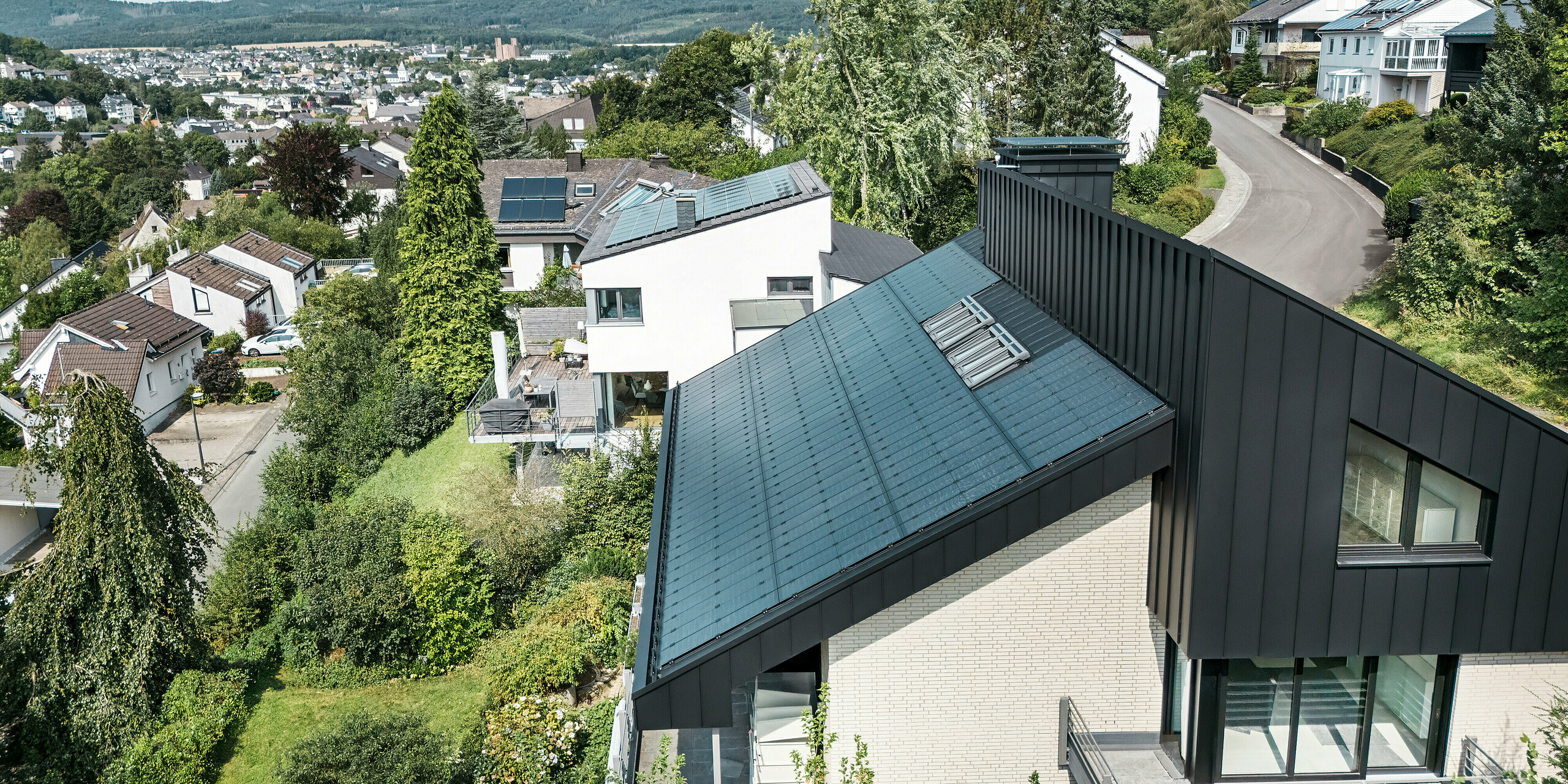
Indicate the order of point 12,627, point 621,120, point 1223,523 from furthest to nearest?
point 621,120 → point 12,627 → point 1223,523

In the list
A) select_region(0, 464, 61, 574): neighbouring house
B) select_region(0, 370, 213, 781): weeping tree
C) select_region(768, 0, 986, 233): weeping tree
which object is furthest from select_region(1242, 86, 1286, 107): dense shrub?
select_region(0, 370, 213, 781): weeping tree

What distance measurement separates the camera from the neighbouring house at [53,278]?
237ft

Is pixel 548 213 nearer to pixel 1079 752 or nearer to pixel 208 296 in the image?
pixel 208 296

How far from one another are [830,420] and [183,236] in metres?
83.0

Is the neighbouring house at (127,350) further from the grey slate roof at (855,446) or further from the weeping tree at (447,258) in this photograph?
the grey slate roof at (855,446)

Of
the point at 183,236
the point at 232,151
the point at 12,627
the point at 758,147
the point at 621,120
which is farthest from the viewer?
the point at 232,151

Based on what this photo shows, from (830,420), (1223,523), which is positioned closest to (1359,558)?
(1223,523)

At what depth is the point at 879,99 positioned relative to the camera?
131 feet

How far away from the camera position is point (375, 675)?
73.7 ft

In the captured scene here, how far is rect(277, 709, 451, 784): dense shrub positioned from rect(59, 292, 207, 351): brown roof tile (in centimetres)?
4219

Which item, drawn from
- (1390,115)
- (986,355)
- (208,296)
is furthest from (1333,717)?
(208,296)

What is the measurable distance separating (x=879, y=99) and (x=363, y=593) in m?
26.0

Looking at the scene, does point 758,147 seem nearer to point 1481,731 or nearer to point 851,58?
point 851,58

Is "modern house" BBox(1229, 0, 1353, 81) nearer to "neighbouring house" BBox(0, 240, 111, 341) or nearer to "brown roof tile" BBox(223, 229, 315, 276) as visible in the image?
"brown roof tile" BBox(223, 229, 315, 276)
